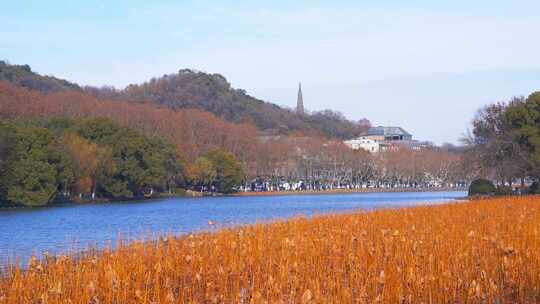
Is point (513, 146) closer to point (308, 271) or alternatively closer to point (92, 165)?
point (92, 165)

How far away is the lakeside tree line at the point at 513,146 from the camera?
47250mm

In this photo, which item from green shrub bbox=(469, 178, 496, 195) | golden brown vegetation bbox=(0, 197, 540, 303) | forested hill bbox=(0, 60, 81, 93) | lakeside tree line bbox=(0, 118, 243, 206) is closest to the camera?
golden brown vegetation bbox=(0, 197, 540, 303)

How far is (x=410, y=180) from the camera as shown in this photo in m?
115

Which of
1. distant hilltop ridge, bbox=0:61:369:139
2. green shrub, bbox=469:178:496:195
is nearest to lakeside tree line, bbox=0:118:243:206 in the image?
green shrub, bbox=469:178:496:195

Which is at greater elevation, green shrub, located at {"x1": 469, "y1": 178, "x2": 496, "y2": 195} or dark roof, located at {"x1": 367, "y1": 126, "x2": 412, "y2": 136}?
dark roof, located at {"x1": 367, "y1": 126, "x2": 412, "y2": 136}

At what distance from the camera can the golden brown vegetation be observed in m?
9.34

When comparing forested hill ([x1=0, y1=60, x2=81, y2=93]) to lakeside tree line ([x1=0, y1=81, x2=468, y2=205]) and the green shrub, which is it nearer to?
lakeside tree line ([x1=0, y1=81, x2=468, y2=205])

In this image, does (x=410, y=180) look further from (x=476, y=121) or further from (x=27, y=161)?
(x=27, y=161)

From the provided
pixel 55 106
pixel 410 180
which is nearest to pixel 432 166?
pixel 410 180

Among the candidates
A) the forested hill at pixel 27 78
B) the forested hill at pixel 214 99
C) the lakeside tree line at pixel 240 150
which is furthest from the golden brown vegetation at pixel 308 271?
the forested hill at pixel 214 99

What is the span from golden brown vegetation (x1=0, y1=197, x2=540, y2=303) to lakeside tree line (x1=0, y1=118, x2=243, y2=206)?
122 ft

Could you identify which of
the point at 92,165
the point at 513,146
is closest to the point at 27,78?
the point at 92,165

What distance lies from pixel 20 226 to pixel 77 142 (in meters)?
27.1

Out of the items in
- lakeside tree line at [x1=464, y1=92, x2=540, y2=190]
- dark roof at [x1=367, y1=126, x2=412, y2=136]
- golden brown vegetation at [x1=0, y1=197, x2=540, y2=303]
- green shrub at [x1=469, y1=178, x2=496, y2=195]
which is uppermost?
dark roof at [x1=367, y1=126, x2=412, y2=136]
